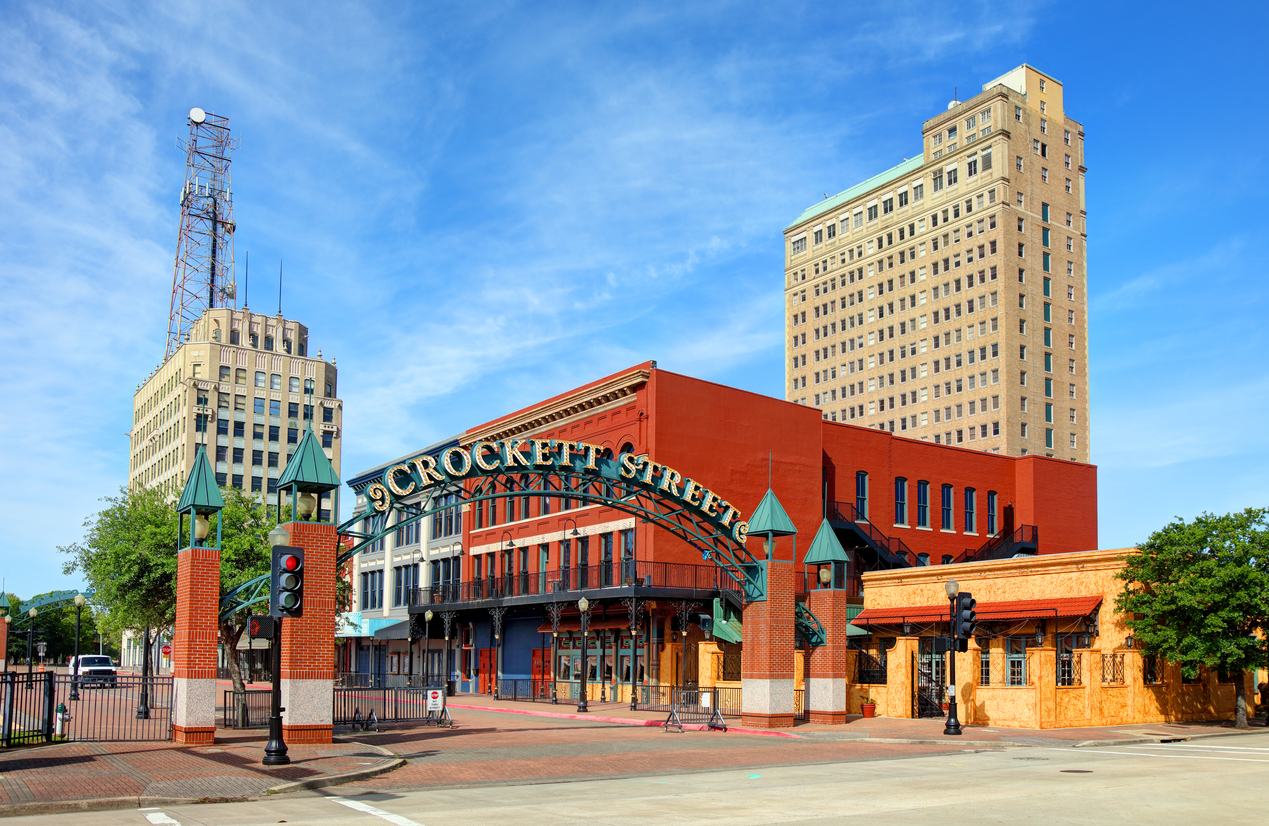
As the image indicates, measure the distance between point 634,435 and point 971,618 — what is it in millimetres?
19398

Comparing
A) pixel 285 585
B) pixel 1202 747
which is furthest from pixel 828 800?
pixel 1202 747

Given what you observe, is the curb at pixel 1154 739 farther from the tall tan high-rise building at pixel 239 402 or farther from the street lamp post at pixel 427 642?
the tall tan high-rise building at pixel 239 402

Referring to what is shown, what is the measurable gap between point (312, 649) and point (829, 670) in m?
15.1

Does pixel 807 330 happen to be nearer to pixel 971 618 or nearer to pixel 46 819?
pixel 971 618

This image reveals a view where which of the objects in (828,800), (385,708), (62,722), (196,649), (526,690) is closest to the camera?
(828,800)

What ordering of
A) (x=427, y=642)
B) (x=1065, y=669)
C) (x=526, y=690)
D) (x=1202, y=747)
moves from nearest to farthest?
1. (x=1202, y=747)
2. (x=1065, y=669)
3. (x=526, y=690)
4. (x=427, y=642)

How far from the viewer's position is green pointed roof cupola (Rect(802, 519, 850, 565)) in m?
32.8

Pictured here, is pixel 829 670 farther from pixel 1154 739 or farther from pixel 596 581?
pixel 596 581

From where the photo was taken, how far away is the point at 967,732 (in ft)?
97.3

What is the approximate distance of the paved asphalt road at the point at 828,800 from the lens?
14.2 m

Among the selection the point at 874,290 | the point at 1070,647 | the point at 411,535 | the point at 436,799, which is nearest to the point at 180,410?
the point at 411,535

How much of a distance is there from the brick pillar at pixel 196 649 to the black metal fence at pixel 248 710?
12.7 feet

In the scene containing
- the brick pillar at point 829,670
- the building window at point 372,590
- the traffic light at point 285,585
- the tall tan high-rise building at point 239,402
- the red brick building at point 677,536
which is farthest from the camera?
the tall tan high-rise building at point 239,402

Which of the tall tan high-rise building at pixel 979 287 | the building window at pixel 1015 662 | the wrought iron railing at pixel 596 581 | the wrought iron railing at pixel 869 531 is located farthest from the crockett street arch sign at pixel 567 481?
the tall tan high-rise building at pixel 979 287
